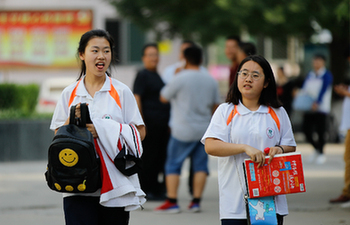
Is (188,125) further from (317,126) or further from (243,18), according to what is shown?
(243,18)

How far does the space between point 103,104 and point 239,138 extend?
87 centimetres

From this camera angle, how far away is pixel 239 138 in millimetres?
3691

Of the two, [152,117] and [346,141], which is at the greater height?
[152,117]

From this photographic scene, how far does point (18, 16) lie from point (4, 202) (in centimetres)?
1780

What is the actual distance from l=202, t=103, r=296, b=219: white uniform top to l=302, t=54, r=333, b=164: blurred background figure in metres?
7.89

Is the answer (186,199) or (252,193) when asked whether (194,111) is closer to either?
(186,199)

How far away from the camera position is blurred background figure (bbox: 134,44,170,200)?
26.1ft

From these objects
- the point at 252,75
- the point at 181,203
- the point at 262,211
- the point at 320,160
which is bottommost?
the point at 181,203

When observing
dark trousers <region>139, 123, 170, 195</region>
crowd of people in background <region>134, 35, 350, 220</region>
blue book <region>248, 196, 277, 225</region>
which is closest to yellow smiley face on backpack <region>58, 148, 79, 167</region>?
blue book <region>248, 196, 277, 225</region>

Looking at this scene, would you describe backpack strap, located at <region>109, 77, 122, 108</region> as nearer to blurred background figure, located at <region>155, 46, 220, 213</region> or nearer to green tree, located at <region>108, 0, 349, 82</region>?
blurred background figure, located at <region>155, 46, 220, 213</region>

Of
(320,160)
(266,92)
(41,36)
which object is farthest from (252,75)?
(41,36)

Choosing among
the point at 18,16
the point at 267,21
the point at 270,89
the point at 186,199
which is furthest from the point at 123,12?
the point at 270,89

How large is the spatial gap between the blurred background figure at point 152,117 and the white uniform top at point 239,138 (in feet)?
13.7

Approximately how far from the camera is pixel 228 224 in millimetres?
3680
